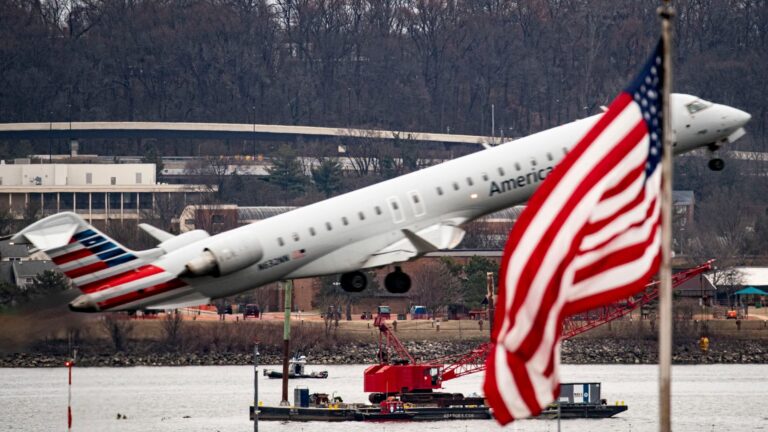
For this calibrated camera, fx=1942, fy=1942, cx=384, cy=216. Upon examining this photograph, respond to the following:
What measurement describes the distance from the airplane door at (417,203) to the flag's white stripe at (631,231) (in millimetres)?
31386

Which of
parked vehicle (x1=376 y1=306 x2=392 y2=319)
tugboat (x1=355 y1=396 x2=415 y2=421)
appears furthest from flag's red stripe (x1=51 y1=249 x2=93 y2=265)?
parked vehicle (x1=376 y1=306 x2=392 y2=319)

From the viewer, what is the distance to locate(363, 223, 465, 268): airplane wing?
6397 cm

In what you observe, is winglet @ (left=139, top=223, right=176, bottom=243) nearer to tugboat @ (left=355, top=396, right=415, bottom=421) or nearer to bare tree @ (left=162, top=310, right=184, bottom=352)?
tugboat @ (left=355, top=396, right=415, bottom=421)

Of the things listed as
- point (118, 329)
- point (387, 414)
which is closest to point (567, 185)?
point (387, 414)

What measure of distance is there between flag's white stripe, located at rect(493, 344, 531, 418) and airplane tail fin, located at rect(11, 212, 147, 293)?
103 feet

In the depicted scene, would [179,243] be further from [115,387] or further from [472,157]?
[115,387]

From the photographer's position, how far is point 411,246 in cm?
6419

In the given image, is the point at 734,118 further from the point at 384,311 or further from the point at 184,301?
the point at 384,311

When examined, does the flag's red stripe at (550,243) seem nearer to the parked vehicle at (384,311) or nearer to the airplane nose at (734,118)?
the airplane nose at (734,118)

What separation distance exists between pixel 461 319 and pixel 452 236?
433 ft

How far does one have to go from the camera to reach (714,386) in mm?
167250

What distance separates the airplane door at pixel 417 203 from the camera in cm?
6525

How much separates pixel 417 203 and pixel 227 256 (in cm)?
765

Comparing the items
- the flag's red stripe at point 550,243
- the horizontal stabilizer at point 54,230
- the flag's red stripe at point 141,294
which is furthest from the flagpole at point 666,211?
the horizontal stabilizer at point 54,230
